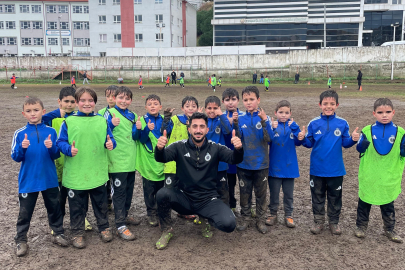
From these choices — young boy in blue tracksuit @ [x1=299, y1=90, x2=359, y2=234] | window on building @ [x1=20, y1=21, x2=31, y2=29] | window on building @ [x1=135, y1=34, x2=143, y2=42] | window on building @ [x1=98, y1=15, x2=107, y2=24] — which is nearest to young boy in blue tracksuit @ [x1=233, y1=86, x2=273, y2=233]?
young boy in blue tracksuit @ [x1=299, y1=90, x2=359, y2=234]

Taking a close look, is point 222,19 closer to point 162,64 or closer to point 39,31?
point 162,64

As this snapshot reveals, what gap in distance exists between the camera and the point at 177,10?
199ft

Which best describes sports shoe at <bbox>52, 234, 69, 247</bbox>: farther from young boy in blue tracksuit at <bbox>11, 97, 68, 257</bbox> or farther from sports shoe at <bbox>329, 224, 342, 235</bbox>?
sports shoe at <bbox>329, 224, 342, 235</bbox>

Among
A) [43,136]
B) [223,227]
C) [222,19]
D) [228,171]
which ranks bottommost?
[223,227]

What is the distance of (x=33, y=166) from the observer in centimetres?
399

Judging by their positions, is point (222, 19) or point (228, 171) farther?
point (222, 19)

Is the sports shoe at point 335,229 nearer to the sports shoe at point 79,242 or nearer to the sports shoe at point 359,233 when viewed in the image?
the sports shoe at point 359,233

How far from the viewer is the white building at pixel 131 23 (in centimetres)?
5706

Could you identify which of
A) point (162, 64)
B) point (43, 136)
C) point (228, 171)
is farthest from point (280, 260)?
point (162, 64)

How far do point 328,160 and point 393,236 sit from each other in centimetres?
124

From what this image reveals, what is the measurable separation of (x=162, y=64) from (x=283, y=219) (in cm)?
4399

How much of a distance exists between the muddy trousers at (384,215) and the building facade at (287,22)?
204ft

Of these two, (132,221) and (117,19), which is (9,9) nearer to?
(117,19)

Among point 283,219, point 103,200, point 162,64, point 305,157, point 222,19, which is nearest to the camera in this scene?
point 103,200
